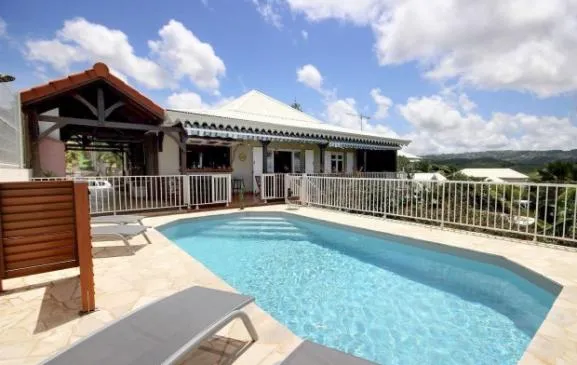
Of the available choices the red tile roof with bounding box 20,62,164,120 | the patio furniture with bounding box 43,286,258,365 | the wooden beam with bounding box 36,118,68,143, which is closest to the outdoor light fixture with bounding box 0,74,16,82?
the red tile roof with bounding box 20,62,164,120

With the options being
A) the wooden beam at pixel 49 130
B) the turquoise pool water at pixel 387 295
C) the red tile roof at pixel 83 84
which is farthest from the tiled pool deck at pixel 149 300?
the red tile roof at pixel 83 84

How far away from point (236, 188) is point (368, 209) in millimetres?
7425

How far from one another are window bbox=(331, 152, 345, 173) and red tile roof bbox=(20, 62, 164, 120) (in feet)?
36.9

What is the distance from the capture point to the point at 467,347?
3.02m

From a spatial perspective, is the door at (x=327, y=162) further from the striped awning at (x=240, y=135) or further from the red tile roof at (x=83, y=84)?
the red tile roof at (x=83, y=84)

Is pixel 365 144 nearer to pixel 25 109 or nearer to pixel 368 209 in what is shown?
pixel 368 209

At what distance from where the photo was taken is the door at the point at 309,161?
16.0m

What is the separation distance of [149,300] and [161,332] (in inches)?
61.2

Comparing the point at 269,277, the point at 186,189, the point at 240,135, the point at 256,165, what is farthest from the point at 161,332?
the point at 256,165

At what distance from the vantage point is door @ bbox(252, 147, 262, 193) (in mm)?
13891

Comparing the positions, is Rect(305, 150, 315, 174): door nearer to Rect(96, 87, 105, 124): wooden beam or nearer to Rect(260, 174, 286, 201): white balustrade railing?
Rect(260, 174, 286, 201): white balustrade railing

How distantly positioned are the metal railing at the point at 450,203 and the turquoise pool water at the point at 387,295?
1657mm

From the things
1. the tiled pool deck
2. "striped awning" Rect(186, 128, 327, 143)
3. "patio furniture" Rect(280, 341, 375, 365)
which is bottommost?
the tiled pool deck

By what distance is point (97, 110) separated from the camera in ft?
28.9
